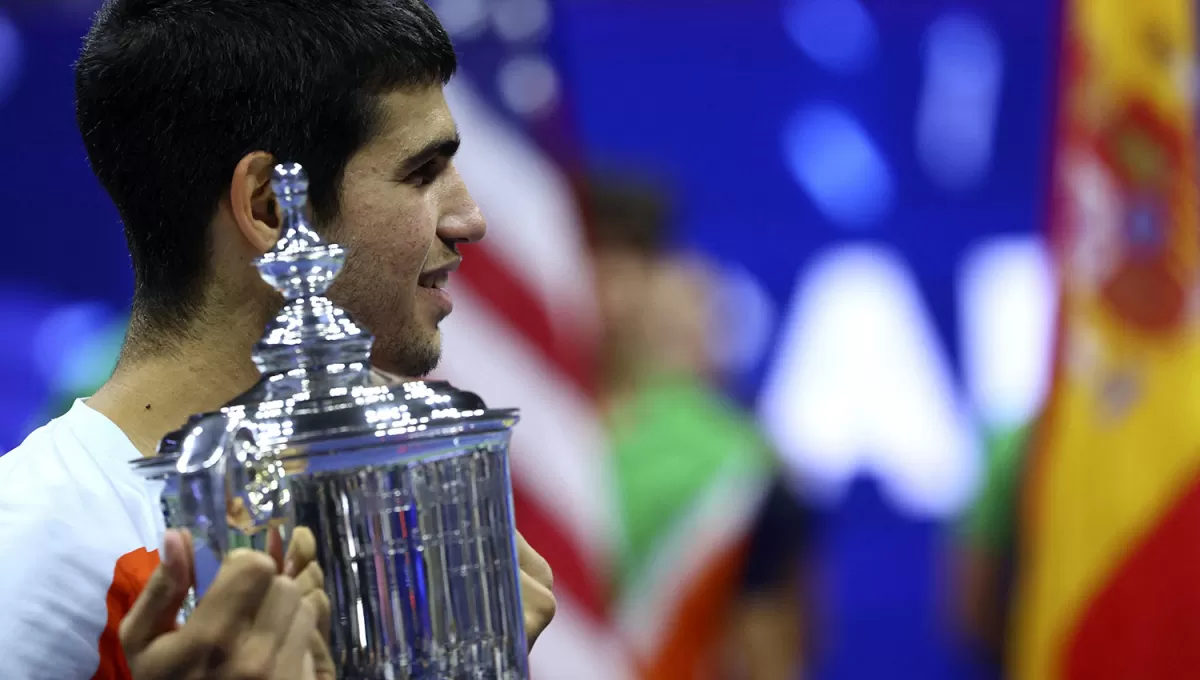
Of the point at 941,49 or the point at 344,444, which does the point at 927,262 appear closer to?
the point at 941,49

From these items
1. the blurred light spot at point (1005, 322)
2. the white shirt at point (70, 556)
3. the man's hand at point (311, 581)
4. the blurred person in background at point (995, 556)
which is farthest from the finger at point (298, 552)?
the blurred light spot at point (1005, 322)

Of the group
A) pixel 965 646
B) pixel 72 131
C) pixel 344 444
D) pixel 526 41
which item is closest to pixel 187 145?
pixel 344 444

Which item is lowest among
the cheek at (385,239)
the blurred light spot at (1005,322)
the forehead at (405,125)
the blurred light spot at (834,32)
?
the blurred light spot at (1005,322)

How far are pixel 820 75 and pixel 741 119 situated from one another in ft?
1.21

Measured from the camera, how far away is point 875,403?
5.85 meters

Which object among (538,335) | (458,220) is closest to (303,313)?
(458,220)

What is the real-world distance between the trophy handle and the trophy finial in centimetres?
11

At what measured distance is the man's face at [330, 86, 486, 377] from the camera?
147 cm

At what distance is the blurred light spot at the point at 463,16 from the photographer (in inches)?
145

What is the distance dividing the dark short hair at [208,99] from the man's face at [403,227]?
21 millimetres

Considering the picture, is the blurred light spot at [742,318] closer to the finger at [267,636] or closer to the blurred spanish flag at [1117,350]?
the blurred spanish flag at [1117,350]

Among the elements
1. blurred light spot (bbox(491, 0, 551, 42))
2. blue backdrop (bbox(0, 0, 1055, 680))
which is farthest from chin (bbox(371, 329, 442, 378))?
blue backdrop (bbox(0, 0, 1055, 680))

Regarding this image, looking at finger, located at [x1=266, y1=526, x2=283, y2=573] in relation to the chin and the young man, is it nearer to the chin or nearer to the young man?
the young man

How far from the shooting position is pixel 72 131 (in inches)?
163
